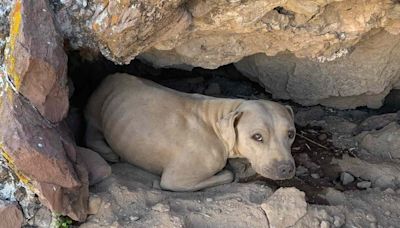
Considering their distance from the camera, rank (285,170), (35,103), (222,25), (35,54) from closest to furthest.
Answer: (35,54), (35,103), (222,25), (285,170)

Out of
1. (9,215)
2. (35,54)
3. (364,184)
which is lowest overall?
(364,184)

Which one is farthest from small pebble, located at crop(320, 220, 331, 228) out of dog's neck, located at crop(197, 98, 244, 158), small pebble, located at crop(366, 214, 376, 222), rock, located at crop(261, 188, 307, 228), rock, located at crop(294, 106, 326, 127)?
rock, located at crop(294, 106, 326, 127)

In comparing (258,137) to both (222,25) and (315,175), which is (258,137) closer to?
(315,175)

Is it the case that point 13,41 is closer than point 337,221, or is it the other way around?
point 13,41

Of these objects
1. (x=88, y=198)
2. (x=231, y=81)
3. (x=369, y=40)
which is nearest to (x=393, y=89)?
(x=369, y=40)

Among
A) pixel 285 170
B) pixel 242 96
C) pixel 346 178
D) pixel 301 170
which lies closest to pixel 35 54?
pixel 285 170

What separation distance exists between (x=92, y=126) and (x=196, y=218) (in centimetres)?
173

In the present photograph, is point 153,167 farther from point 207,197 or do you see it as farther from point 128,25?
point 128,25

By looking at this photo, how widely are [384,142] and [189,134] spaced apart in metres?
1.87

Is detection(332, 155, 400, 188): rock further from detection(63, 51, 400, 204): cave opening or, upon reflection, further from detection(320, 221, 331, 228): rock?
detection(320, 221, 331, 228): rock

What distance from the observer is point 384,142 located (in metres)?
5.51

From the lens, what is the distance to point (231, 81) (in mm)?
6691

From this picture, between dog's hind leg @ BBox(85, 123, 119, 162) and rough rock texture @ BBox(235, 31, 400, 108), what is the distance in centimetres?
173

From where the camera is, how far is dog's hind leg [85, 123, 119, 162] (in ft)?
17.1
